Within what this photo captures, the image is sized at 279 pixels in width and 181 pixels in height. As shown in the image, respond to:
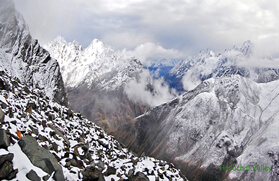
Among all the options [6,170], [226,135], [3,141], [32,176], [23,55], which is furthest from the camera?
[226,135]

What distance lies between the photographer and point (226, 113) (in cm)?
18538

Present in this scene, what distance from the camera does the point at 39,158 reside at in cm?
1464

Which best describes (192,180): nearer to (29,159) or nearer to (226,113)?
(226,113)

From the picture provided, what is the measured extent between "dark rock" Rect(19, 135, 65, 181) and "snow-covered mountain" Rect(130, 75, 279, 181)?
137 metres

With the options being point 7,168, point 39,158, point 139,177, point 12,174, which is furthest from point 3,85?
point 139,177

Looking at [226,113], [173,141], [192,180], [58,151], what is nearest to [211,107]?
[226,113]

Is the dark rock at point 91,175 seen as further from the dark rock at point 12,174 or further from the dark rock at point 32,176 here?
the dark rock at point 12,174

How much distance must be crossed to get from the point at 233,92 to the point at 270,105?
30869 mm

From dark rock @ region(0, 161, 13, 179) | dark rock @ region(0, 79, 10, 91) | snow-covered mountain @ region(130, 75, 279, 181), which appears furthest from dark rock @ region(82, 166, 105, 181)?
snow-covered mountain @ region(130, 75, 279, 181)

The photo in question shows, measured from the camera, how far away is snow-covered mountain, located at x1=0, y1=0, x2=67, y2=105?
95812 millimetres

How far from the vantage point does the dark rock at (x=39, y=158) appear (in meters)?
14.3

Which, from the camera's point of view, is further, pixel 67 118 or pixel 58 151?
pixel 67 118

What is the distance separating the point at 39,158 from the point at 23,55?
10373cm

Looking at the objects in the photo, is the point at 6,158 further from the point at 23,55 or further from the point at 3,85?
the point at 23,55
